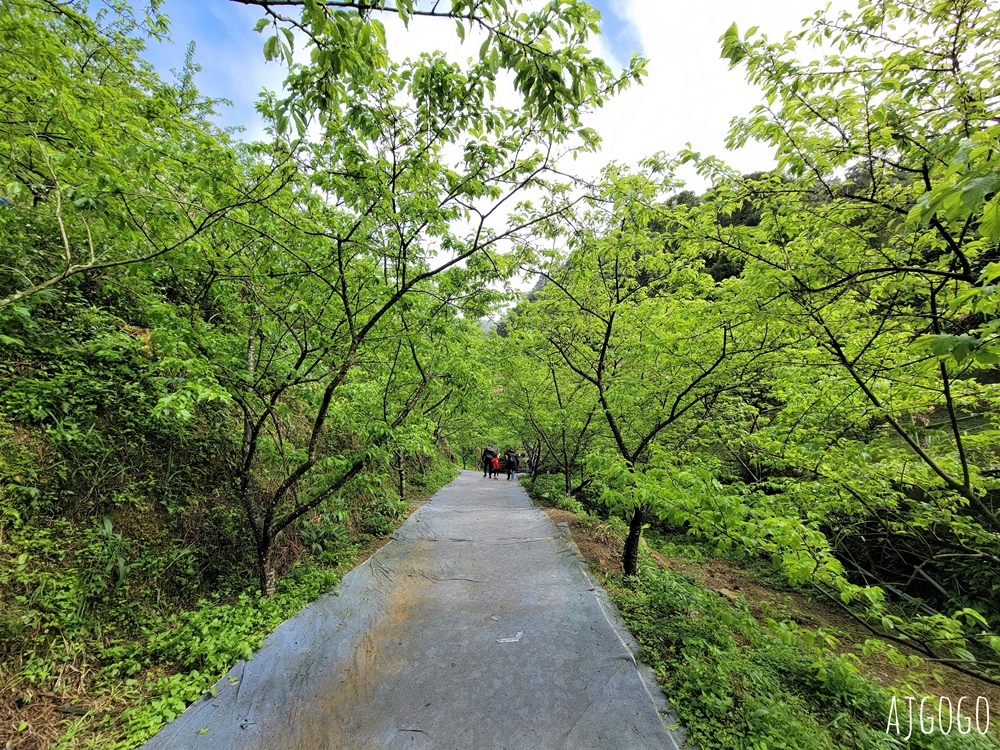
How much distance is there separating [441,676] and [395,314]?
11.4ft

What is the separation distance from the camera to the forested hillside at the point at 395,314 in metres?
1.96

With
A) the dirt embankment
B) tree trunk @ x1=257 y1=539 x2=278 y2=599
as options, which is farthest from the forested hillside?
the dirt embankment

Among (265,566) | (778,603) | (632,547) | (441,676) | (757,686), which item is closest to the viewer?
(757,686)

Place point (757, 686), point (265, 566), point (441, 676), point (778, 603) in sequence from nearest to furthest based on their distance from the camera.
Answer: point (757, 686)
point (441, 676)
point (265, 566)
point (778, 603)

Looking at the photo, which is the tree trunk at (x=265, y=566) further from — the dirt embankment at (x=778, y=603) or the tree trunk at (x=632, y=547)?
the tree trunk at (x=632, y=547)

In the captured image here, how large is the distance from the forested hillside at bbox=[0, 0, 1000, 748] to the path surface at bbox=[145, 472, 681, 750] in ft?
1.09

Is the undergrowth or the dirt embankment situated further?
the dirt embankment

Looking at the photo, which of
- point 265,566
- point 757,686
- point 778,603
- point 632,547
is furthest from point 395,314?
point 778,603

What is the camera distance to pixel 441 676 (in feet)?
9.16

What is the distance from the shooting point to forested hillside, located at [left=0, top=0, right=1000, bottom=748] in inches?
77.2

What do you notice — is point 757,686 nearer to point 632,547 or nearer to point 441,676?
point 632,547

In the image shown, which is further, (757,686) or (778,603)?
(778,603)

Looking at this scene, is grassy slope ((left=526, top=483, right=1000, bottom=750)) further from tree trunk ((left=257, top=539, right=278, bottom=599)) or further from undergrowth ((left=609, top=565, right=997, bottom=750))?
tree trunk ((left=257, top=539, right=278, bottom=599))

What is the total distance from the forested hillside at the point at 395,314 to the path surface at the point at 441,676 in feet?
1.09
